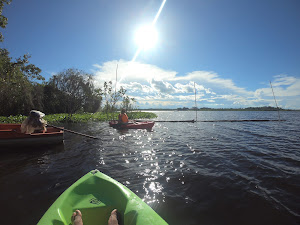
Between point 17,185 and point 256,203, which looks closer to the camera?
point 256,203

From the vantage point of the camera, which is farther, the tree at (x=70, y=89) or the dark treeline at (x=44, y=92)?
the tree at (x=70, y=89)

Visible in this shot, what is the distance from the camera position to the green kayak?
2234 mm

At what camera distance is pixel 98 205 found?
2.68 metres

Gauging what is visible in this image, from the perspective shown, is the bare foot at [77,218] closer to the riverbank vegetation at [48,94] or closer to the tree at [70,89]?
the riverbank vegetation at [48,94]

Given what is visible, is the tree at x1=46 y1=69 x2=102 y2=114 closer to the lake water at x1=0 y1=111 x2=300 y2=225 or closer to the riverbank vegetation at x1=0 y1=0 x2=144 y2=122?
the riverbank vegetation at x1=0 y1=0 x2=144 y2=122

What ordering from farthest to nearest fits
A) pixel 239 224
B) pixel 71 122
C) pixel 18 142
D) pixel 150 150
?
pixel 71 122 → pixel 150 150 → pixel 18 142 → pixel 239 224

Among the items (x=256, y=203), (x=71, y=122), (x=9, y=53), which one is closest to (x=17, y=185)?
(x=256, y=203)

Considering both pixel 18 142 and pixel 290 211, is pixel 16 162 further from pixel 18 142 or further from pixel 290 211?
pixel 290 211

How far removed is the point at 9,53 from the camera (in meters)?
19.4

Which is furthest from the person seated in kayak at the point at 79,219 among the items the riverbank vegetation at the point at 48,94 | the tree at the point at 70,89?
the tree at the point at 70,89

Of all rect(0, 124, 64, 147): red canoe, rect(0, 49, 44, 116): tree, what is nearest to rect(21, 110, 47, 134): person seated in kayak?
rect(0, 124, 64, 147): red canoe

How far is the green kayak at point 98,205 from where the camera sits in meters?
2.23

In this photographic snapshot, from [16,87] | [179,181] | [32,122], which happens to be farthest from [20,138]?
[16,87]

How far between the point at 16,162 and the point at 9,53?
2091 cm
